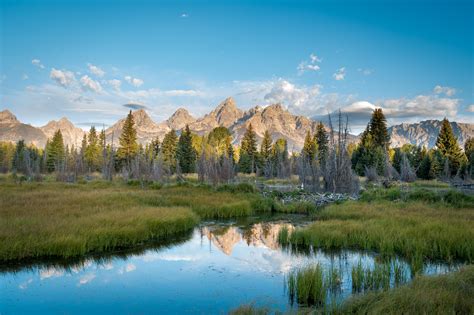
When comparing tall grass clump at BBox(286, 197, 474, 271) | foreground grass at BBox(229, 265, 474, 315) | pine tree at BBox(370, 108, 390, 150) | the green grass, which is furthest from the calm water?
pine tree at BBox(370, 108, 390, 150)

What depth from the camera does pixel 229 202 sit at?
940 inches

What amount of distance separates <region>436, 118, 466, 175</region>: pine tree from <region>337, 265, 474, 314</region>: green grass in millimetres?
50379

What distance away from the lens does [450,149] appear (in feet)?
169

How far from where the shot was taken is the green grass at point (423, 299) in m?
6.27

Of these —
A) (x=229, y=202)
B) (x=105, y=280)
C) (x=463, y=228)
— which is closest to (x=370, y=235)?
(x=463, y=228)

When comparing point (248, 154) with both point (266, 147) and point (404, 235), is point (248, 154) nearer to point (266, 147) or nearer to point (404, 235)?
point (266, 147)

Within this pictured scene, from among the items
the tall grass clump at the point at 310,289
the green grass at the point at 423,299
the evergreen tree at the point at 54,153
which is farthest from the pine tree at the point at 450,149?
the evergreen tree at the point at 54,153

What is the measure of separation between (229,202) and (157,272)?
13.3 m

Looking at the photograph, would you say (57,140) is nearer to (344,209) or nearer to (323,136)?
(323,136)

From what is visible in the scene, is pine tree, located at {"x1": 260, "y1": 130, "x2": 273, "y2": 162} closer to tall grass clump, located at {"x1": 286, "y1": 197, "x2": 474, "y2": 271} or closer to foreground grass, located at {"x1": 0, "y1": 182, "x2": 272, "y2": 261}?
foreground grass, located at {"x1": 0, "y1": 182, "x2": 272, "y2": 261}

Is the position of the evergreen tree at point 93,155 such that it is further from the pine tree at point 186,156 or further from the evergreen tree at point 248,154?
the evergreen tree at point 248,154

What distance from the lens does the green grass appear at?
20.6 feet

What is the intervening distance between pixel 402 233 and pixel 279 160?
150 ft

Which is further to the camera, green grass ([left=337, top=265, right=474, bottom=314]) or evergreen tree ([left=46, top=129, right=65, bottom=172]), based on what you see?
evergreen tree ([left=46, top=129, right=65, bottom=172])
